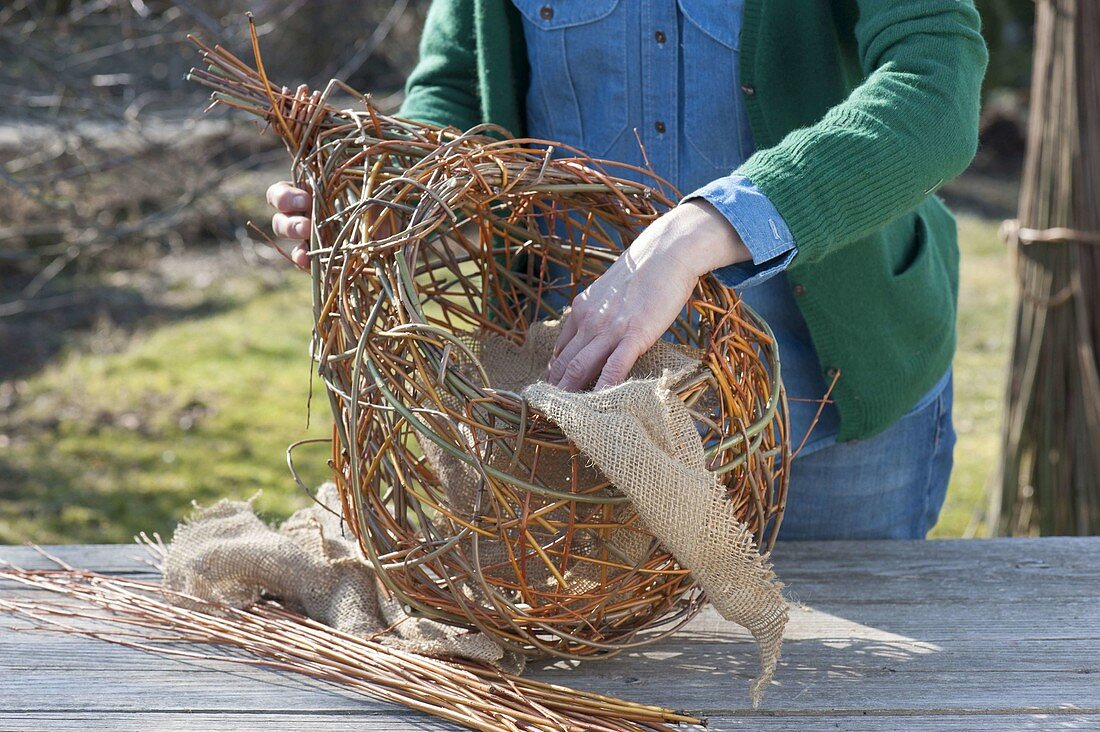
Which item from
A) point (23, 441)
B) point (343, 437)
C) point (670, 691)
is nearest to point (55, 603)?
point (343, 437)

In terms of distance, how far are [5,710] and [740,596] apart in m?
0.61

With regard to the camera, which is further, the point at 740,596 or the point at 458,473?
the point at 458,473

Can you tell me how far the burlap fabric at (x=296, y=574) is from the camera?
1.03m

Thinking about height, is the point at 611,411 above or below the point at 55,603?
above

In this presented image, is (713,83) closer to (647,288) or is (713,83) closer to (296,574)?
(647,288)

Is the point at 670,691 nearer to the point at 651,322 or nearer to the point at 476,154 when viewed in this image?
the point at 651,322

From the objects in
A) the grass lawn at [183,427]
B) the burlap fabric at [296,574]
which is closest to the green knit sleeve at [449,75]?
the burlap fabric at [296,574]

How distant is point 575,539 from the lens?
909 millimetres

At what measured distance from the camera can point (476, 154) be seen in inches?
36.0

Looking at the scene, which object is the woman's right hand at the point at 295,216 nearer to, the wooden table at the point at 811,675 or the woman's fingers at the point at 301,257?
the woman's fingers at the point at 301,257

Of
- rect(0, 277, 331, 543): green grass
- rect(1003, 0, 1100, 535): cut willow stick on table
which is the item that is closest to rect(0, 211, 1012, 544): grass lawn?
rect(0, 277, 331, 543): green grass

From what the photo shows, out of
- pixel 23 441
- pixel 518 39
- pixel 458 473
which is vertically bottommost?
pixel 23 441

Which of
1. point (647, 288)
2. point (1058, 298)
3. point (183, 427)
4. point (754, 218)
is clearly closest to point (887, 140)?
point (754, 218)

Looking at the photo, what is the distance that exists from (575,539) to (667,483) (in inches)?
5.6
